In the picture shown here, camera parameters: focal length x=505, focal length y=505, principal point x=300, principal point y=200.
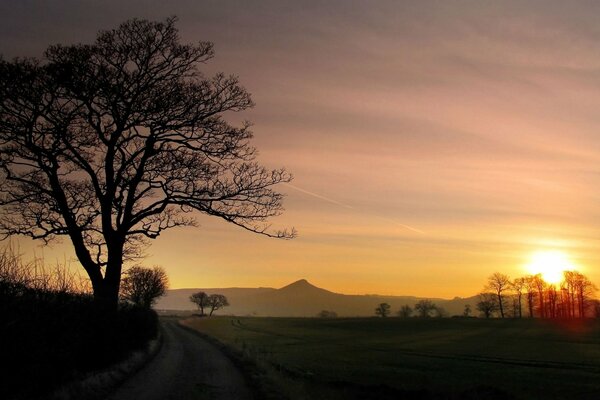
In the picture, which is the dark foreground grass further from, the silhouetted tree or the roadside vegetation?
the silhouetted tree

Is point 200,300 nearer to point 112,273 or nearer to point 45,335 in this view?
point 112,273

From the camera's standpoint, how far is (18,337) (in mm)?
8180

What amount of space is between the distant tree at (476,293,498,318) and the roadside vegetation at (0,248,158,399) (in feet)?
513

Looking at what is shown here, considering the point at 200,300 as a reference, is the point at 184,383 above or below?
above

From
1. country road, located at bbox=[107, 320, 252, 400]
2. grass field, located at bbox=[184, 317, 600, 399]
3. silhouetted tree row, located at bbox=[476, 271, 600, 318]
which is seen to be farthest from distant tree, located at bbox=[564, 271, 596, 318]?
country road, located at bbox=[107, 320, 252, 400]

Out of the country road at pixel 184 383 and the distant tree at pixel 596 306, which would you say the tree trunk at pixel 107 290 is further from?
the distant tree at pixel 596 306

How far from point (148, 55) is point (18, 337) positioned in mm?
10970

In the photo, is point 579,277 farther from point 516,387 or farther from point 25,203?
point 25,203

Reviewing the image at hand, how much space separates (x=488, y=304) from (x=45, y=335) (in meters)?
163

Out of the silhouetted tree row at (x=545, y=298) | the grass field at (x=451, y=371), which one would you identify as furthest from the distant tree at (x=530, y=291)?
the grass field at (x=451, y=371)

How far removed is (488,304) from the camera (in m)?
156

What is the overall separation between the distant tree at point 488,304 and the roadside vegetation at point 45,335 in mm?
156427

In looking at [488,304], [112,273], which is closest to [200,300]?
[488,304]

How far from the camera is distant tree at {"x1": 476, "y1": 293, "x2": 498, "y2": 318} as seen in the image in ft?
508
